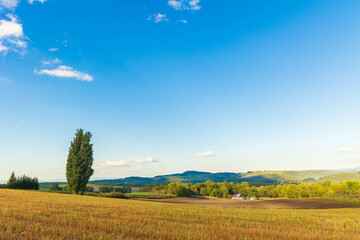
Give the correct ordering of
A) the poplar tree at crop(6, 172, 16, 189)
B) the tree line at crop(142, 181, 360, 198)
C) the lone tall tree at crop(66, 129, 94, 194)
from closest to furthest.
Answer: the lone tall tree at crop(66, 129, 94, 194) < the poplar tree at crop(6, 172, 16, 189) < the tree line at crop(142, 181, 360, 198)

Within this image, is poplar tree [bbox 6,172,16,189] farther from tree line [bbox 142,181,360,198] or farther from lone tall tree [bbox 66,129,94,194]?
tree line [bbox 142,181,360,198]

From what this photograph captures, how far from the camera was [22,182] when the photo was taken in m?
70.7

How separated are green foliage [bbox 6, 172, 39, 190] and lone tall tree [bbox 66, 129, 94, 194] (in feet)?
84.0

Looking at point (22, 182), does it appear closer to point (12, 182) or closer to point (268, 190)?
point (12, 182)

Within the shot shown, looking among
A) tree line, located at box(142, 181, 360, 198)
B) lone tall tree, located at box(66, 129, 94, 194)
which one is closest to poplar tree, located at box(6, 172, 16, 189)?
lone tall tree, located at box(66, 129, 94, 194)

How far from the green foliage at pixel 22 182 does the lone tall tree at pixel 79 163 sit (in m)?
25.6

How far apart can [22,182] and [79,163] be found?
29.8m

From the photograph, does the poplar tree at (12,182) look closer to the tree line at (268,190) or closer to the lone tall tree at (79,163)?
the lone tall tree at (79,163)

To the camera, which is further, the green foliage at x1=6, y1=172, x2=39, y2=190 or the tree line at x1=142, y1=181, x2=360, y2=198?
the tree line at x1=142, y1=181, x2=360, y2=198

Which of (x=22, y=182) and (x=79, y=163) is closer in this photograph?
(x=79, y=163)

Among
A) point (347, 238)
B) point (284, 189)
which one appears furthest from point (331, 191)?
point (347, 238)

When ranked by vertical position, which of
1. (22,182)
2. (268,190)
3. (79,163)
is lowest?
(268,190)

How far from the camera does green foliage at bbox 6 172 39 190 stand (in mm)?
67281

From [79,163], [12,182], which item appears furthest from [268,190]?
[12,182]
